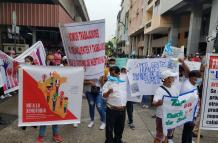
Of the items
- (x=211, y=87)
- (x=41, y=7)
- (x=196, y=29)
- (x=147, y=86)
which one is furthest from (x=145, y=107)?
(x=196, y=29)

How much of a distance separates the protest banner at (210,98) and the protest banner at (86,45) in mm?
1957

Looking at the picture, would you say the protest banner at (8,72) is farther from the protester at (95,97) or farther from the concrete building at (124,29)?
the concrete building at (124,29)

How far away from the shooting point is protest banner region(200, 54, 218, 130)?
477cm

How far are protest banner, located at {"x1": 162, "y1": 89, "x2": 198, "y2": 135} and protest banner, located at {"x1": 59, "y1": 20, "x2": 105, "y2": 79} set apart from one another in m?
1.53

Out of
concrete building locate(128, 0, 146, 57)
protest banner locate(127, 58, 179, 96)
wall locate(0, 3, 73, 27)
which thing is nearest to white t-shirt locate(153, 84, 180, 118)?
protest banner locate(127, 58, 179, 96)

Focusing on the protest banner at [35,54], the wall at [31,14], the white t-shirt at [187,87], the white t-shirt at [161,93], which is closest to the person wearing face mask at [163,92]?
the white t-shirt at [161,93]

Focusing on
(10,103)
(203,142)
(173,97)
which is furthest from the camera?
(10,103)

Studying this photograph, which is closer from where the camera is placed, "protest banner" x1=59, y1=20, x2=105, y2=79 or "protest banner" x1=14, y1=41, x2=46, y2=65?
"protest banner" x1=59, y1=20, x2=105, y2=79

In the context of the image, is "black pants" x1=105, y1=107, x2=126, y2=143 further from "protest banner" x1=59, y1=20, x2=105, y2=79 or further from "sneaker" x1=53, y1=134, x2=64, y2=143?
"sneaker" x1=53, y1=134, x2=64, y2=143

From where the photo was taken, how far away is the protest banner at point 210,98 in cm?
477

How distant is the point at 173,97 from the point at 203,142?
7.02 feet

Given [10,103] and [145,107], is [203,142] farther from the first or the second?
[10,103]

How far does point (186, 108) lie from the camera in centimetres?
434

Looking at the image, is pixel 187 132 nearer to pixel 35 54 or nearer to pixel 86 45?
pixel 86 45
